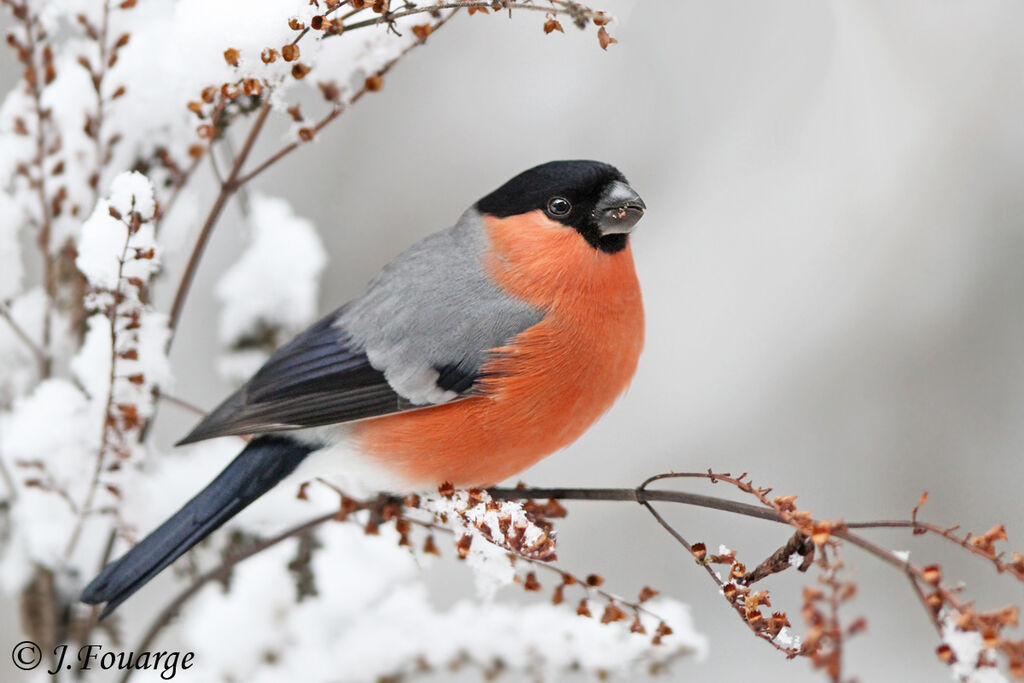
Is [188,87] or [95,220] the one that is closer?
[95,220]

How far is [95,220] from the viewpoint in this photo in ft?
4.21

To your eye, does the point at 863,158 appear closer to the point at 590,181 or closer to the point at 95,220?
the point at 590,181

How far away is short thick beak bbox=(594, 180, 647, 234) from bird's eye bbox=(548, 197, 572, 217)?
55 mm

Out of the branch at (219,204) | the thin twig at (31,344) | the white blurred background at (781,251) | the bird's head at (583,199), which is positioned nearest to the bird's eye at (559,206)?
the bird's head at (583,199)

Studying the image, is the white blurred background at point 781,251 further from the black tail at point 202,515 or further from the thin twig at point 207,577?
the thin twig at point 207,577

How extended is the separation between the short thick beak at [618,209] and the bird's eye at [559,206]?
5cm

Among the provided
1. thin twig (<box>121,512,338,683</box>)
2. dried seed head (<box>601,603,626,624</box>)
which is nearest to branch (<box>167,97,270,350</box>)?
thin twig (<box>121,512,338,683</box>)

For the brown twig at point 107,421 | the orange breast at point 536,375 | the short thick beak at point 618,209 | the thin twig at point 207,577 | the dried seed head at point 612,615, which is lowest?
the dried seed head at point 612,615

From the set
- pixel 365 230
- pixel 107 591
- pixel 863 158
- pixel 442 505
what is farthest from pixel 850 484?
pixel 107 591

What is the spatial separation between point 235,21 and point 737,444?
194 centimetres

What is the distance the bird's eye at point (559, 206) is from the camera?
168 cm

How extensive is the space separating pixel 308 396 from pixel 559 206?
1.56 ft

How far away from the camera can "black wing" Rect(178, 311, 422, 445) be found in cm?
163

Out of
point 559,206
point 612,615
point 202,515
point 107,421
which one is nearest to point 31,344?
point 107,421
